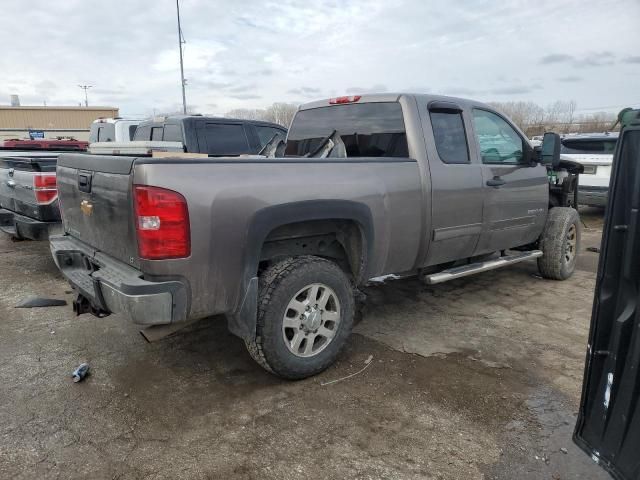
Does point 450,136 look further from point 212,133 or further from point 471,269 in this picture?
point 212,133

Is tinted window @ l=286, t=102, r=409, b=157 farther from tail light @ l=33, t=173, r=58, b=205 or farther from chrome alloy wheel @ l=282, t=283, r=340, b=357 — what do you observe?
tail light @ l=33, t=173, r=58, b=205

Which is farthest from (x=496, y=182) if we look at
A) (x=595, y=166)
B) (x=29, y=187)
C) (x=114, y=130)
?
(x=114, y=130)

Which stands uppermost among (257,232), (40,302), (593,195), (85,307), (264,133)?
(264,133)

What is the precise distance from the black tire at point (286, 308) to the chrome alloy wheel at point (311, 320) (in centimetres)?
3

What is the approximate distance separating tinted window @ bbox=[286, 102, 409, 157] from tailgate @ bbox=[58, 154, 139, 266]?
214 cm

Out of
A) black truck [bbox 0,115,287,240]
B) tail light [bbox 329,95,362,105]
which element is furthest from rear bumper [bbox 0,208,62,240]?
tail light [bbox 329,95,362,105]

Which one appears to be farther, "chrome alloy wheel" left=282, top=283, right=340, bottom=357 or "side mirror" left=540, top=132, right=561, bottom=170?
"side mirror" left=540, top=132, right=561, bottom=170

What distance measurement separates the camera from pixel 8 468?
2.52 meters

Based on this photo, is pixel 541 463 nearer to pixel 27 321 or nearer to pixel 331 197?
pixel 331 197

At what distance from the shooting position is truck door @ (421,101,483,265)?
13.2 ft

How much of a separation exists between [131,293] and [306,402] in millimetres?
1283

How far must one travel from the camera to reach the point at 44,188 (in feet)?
17.5

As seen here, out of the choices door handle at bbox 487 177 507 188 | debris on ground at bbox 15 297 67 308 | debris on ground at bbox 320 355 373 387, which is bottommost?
debris on ground at bbox 15 297 67 308

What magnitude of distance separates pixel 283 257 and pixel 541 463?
6.27 feet
